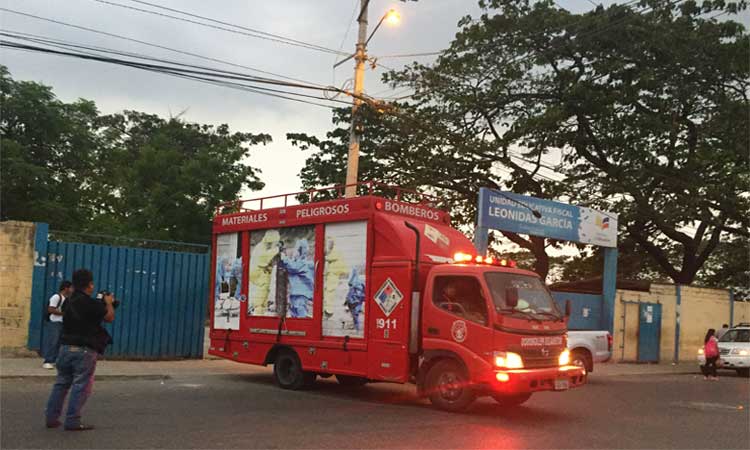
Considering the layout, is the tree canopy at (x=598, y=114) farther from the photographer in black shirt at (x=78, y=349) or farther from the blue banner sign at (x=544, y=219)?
the photographer in black shirt at (x=78, y=349)

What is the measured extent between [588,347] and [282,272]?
322 inches

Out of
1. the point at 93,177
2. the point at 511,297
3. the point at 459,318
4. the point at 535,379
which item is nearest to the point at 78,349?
the point at 459,318

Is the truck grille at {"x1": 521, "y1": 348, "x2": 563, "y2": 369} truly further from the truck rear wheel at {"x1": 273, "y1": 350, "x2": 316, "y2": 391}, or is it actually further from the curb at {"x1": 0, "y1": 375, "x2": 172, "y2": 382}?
the curb at {"x1": 0, "y1": 375, "x2": 172, "y2": 382}

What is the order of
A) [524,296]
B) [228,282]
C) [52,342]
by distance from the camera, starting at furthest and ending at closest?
[228,282] → [52,342] → [524,296]

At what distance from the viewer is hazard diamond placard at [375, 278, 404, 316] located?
11.2 meters

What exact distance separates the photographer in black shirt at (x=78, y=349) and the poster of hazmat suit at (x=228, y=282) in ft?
19.5

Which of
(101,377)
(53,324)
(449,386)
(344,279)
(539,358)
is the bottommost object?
(101,377)

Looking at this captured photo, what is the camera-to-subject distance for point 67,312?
7891 mm

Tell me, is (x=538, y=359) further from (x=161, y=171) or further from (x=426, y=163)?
(x=161, y=171)

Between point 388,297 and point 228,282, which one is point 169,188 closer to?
point 228,282

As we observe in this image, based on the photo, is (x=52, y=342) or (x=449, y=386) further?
(x=52, y=342)

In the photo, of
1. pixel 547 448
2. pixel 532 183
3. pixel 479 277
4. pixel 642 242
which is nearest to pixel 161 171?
pixel 532 183

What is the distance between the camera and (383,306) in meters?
11.4

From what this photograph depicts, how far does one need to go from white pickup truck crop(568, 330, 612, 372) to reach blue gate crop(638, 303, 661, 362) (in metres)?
8.61
